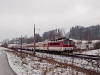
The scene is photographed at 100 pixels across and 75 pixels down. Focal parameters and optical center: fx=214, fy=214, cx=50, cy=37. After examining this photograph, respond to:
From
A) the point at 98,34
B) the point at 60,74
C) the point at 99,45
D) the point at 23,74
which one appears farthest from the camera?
the point at 98,34

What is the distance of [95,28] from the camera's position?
157500 mm

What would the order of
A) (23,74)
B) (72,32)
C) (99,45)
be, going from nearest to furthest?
(23,74), (99,45), (72,32)

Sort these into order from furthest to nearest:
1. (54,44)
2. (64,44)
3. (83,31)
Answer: (83,31), (54,44), (64,44)

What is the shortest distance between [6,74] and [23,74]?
138cm

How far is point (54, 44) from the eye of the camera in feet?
155

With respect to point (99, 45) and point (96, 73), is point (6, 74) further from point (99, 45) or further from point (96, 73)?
point (99, 45)

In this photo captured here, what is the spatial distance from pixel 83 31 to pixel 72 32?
44.9 ft

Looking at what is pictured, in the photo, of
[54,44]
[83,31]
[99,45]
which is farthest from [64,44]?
[83,31]

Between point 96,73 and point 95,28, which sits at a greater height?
point 95,28

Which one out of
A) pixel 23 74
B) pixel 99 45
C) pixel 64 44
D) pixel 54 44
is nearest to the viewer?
pixel 23 74

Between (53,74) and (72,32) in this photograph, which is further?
(72,32)

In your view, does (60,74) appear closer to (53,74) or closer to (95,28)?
(53,74)

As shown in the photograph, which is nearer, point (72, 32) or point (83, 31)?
point (83, 31)

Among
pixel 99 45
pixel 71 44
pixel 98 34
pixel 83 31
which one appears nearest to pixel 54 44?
pixel 71 44
